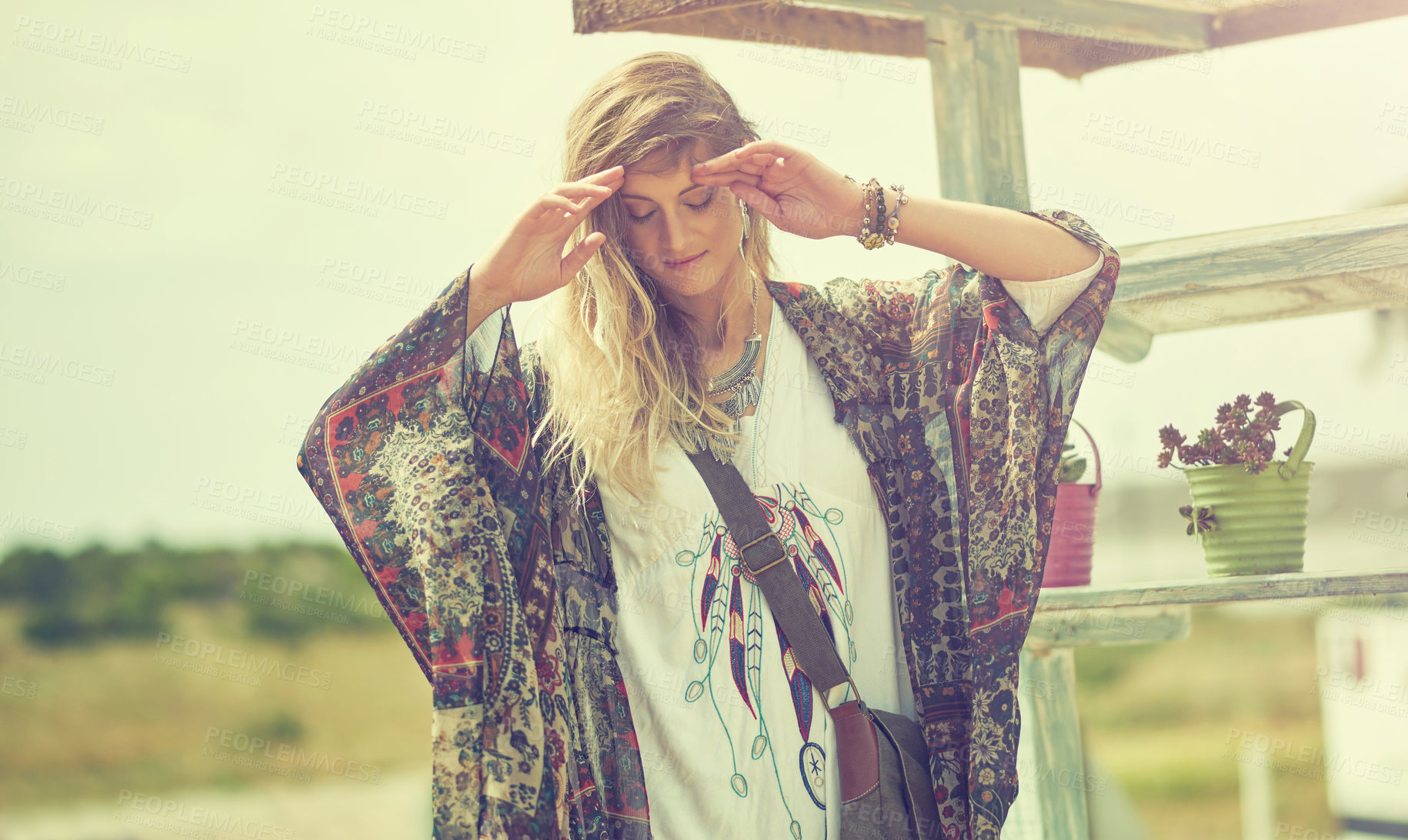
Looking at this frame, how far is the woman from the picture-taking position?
148cm

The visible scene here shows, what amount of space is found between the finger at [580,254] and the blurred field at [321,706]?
52.0 ft

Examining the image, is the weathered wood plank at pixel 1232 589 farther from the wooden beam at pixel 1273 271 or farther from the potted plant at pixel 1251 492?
the wooden beam at pixel 1273 271

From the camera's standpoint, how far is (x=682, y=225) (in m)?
1.64

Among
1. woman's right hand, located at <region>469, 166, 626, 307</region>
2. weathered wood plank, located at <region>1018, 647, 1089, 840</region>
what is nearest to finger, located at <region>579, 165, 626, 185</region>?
woman's right hand, located at <region>469, 166, 626, 307</region>

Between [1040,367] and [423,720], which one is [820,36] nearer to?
[1040,367]

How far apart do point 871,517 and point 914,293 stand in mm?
418

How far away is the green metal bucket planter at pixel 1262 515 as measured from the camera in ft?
6.59

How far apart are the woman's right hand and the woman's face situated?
0.08 m

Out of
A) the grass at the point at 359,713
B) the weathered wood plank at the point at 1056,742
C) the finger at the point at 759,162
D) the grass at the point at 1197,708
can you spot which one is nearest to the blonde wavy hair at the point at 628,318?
the finger at the point at 759,162

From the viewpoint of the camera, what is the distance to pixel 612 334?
69.7 inches

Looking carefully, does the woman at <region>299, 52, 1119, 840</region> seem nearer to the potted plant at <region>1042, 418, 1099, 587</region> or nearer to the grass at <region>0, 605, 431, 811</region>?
the potted plant at <region>1042, 418, 1099, 587</region>

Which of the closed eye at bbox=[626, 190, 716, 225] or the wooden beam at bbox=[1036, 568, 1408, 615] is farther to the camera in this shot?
the wooden beam at bbox=[1036, 568, 1408, 615]

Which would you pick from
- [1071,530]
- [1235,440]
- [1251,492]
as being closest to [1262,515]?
[1251,492]

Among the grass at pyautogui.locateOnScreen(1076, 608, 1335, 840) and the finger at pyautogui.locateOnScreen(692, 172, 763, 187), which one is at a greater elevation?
the finger at pyautogui.locateOnScreen(692, 172, 763, 187)
